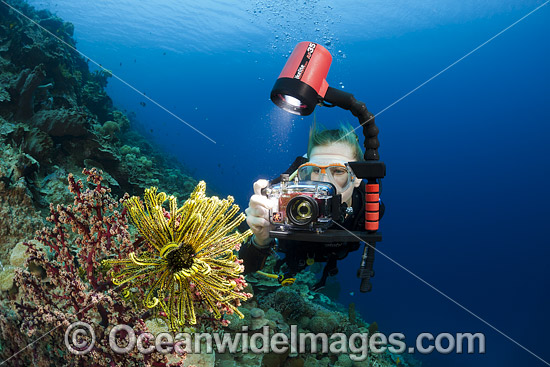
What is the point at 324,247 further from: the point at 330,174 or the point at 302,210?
the point at 302,210

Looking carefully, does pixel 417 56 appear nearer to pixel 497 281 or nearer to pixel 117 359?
pixel 497 281

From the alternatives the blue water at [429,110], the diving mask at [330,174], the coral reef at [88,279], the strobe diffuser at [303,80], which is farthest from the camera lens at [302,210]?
the blue water at [429,110]

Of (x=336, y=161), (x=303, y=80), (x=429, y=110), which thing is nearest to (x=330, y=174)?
(x=336, y=161)

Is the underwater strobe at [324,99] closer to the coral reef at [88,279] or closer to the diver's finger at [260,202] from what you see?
the diver's finger at [260,202]

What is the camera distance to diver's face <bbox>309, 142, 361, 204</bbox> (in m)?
3.40

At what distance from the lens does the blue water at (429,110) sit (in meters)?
28.2

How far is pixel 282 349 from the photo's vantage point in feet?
13.2

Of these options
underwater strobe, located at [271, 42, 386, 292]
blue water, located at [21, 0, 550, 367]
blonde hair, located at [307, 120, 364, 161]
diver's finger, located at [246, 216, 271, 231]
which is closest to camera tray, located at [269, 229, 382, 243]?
underwater strobe, located at [271, 42, 386, 292]

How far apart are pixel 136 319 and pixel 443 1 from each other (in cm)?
3459

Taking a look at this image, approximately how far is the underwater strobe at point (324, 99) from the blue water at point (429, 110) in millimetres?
22921

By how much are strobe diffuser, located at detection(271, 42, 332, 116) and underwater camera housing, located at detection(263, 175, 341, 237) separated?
25.4 inches

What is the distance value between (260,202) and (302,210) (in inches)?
14.5

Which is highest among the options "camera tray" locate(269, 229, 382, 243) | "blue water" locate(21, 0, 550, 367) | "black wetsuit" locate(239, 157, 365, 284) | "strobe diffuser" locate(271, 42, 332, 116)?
"blue water" locate(21, 0, 550, 367)

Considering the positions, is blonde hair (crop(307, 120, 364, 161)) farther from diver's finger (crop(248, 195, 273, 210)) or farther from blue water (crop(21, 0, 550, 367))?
blue water (crop(21, 0, 550, 367))
